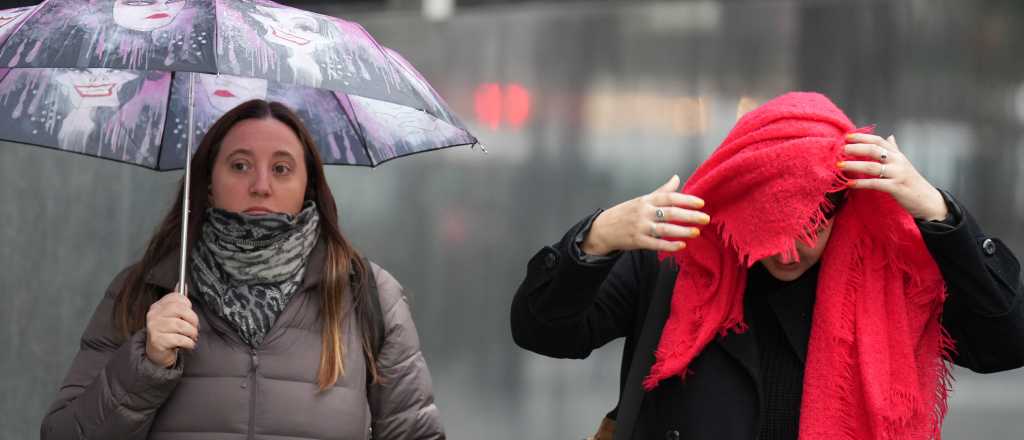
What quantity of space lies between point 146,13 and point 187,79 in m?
0.87

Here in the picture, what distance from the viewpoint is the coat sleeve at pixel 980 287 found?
2684mm

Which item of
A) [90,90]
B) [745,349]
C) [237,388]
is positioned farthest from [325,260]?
[745,349]

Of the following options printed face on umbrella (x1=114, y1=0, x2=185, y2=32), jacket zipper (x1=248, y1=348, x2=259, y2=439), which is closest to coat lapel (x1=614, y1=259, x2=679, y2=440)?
jacket zipper (x1=248, y1=348, x2=259, y2=439)

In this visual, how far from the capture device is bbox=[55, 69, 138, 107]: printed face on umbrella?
3662 millimetres

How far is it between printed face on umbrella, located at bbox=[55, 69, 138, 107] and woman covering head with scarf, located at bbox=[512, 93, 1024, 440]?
4.85 ft

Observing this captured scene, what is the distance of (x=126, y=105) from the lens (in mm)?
3754

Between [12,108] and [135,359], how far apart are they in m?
0.88

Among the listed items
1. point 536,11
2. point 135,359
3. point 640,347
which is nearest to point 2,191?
point 536,11

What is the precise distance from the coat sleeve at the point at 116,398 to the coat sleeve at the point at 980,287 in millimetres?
1792

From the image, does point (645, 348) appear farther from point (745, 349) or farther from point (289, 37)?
point (289, 37)

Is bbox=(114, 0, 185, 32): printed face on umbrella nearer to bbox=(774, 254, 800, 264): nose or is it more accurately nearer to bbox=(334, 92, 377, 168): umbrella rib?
bbox=(334, 92, 377, 168): umbrella rib

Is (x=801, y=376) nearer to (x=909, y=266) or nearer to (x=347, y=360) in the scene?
(x=909, y=266)

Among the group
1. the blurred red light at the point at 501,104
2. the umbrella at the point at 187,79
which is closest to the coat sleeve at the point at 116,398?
the umbrella at the point at 187,79

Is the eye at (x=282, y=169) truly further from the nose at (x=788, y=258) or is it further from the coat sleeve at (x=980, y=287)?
the coat sleeve at (x=980, y=287)
